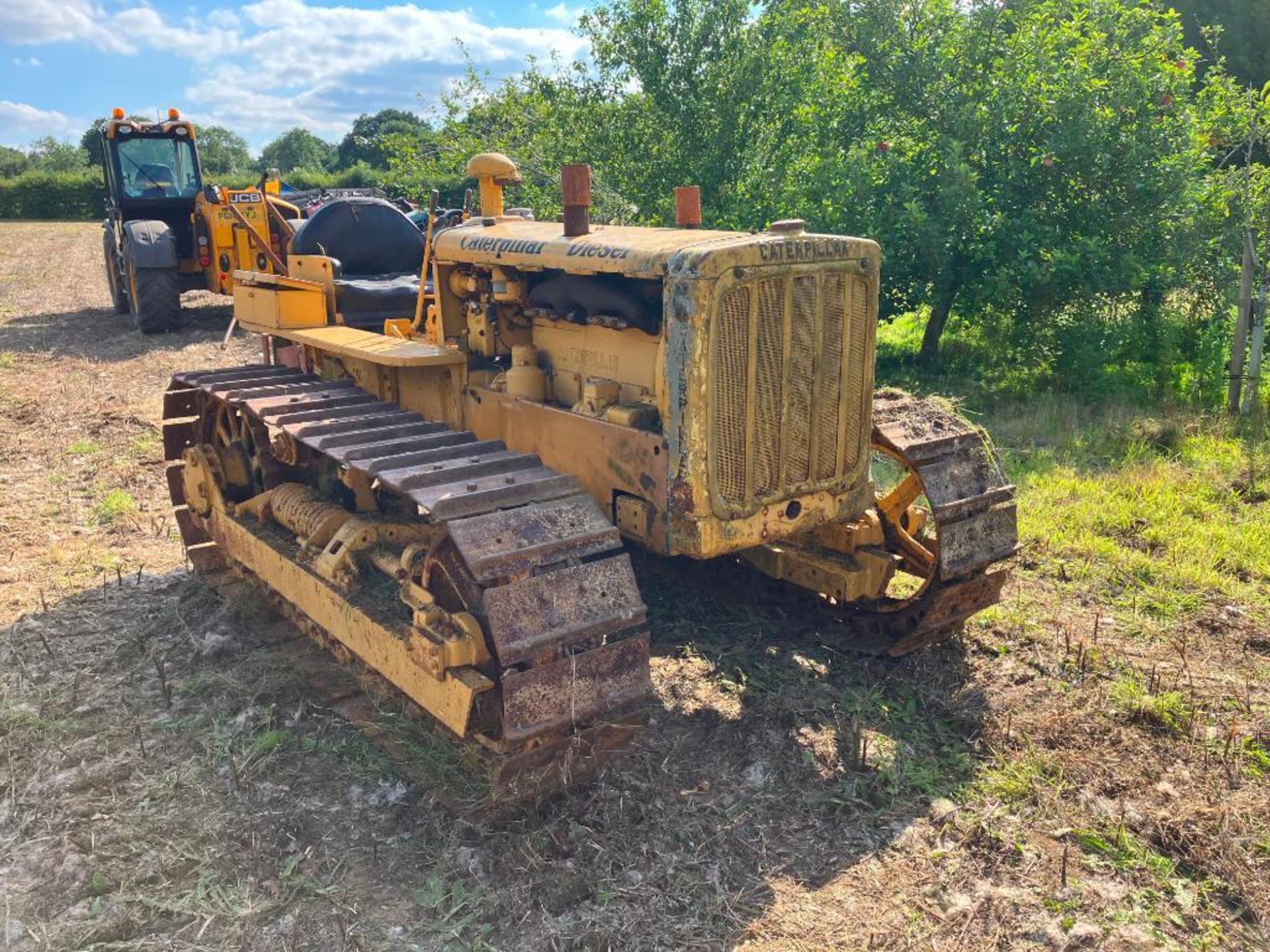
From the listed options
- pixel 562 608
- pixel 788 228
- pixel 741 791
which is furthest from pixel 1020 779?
pixel 788 228

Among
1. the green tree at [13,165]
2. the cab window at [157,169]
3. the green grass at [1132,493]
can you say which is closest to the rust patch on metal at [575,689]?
A: the green grass at [1132,493]

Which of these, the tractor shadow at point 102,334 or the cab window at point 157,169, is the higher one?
the cab window at point 157,169

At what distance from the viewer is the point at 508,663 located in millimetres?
3533

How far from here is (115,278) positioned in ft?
53.9

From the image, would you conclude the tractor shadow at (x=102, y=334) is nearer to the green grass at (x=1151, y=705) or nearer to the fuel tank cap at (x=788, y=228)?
the fuel tank cap at (x=788, y=228)

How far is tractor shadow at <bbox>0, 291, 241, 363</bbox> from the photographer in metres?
13.7

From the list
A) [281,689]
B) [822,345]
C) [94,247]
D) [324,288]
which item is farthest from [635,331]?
[94,247]

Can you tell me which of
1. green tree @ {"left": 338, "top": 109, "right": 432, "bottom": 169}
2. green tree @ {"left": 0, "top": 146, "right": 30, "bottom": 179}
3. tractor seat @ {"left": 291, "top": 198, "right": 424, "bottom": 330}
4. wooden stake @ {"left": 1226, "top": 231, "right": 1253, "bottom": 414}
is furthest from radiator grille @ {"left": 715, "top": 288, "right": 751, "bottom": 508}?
green tree @ {"left": 0, "top": 146, "right": 30, "bottom": 179}

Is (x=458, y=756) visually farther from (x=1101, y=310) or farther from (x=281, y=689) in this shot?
(x=1101, y=310)

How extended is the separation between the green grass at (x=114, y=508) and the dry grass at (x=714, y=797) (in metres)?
1.13

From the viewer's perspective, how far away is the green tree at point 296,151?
8344 cm

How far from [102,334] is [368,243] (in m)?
9.17

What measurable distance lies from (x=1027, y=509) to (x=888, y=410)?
8.07ft

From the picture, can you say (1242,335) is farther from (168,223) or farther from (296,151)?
(296,151)
